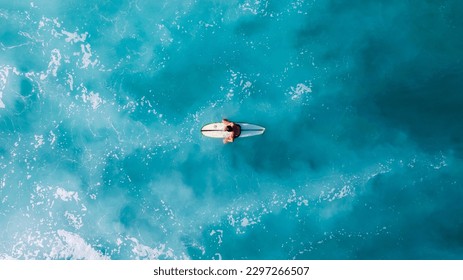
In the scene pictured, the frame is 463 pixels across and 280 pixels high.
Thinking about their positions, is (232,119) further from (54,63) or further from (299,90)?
(54,63)

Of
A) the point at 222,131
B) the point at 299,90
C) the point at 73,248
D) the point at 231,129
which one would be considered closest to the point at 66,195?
the point at 73,248

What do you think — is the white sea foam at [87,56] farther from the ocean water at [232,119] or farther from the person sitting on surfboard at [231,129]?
the person sitting on surfboard at [231,129]

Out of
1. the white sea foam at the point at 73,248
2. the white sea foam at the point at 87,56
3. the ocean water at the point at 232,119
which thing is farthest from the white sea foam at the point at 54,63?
the white sea foam at the point at 73,248

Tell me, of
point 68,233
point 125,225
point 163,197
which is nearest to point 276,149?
point 163,197

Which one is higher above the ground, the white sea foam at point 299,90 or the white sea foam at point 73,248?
the white sea foam at point 299,90

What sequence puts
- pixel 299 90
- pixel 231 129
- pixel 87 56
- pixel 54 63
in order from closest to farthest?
pixel 231 129, pixel 299 90, pixel 87 56, pixel 54 63

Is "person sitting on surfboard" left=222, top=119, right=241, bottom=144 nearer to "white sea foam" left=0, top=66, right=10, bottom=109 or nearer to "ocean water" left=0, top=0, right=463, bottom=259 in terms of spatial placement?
"ocean water" left=0, top=0, right=463, bottom=259
